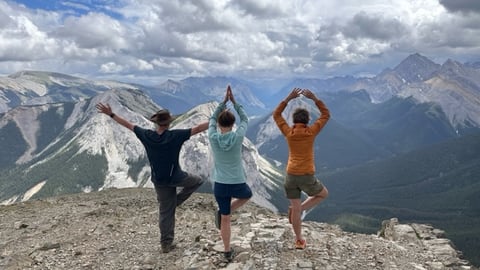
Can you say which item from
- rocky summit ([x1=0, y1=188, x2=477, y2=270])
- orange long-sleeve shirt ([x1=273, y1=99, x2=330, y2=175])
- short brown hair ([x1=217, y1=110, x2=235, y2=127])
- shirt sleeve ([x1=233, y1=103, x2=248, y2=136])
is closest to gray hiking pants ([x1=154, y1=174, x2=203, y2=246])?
rocky summit ([x1=0, y1=188, x2=477, y2=270])

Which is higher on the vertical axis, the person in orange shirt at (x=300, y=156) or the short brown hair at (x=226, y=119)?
the short brown hair at (x=226, y=119)

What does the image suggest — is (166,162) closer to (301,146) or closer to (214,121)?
(214,121)

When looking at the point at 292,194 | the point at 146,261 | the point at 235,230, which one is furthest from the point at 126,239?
the point at 292,194

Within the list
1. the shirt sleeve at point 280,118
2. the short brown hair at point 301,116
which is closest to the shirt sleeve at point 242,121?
the shirt sleeve at point 280,118

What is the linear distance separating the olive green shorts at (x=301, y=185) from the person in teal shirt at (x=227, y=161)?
4.83 ft

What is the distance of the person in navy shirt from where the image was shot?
1496 centimetres

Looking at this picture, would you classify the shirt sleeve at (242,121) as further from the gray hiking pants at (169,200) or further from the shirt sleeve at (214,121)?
the gray hiking pants at (169,200)

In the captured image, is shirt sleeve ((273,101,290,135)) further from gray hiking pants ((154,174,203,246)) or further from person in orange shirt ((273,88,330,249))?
gray hiking pants ((154,174,203,246))

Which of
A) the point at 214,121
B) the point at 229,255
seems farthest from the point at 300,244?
the point at 214,121

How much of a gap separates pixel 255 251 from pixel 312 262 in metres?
2.10

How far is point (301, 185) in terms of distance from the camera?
14.6 metres

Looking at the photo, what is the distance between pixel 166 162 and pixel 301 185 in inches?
195

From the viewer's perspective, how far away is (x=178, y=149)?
15.3 metres

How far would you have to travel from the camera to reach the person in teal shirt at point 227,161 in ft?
44.8
